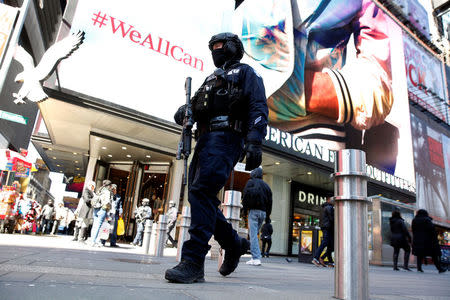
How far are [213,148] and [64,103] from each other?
8708 millimetres

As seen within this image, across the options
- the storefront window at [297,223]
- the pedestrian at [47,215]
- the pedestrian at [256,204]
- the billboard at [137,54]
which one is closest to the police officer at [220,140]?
the pedestrian at [256,204]

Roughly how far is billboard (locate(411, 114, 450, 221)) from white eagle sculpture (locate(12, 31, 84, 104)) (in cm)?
2017

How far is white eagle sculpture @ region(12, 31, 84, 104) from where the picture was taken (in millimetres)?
8211

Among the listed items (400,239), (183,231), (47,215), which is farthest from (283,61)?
(47,215)

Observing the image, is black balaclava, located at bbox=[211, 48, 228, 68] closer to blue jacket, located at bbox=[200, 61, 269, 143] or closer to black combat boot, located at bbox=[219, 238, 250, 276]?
blue jacket, located at bbox=[200, 61, 269, 143]

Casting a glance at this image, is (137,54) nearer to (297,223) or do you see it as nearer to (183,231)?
(183,231)

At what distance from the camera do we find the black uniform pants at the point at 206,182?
2162 mm

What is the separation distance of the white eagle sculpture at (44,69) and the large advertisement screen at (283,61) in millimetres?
613

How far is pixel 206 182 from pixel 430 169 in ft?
79.0

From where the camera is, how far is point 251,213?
227 inches

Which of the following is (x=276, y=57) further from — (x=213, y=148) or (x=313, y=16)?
(x=213, y=148)

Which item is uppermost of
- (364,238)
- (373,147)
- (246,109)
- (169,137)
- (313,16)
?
(313,16)

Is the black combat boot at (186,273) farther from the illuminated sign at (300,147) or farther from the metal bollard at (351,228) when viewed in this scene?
the illuminated sign at (300,147)

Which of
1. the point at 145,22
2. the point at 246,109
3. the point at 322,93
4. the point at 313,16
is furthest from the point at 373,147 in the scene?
the point at 246,109
